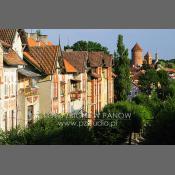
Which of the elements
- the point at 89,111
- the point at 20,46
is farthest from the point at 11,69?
the point at 89,111

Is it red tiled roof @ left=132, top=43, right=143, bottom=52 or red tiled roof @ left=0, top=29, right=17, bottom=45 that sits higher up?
red tiled roof @ left=0, top=29, right=17, bottom=45

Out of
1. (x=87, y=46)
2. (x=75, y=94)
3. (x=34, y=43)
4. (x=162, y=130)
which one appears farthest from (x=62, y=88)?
(x=162, y=130)

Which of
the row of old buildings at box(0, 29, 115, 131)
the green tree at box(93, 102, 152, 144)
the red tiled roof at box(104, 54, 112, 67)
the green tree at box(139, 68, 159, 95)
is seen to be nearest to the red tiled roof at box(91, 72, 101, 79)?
the row of old buildings at box(0, 29, 115, 131)

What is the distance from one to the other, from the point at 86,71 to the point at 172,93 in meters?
A: 4.25

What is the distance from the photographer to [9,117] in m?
26.2

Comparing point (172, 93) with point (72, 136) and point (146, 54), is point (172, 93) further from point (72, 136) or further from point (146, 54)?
point (72, 136)

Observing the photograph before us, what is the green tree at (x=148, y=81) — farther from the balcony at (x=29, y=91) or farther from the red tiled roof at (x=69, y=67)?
the balcony at (x=29, y=91)

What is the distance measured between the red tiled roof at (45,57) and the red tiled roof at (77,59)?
59 centimetres

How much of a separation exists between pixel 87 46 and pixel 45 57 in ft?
7.93

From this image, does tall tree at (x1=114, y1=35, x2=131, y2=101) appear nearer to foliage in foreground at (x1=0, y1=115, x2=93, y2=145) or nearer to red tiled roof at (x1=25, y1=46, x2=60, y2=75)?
red tiled roof at (x1=25, y1=46, x2=60, y2=75)

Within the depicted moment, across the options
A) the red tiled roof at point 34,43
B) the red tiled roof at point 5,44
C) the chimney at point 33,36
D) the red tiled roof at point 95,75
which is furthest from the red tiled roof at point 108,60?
the red tiled roof at point 5,44

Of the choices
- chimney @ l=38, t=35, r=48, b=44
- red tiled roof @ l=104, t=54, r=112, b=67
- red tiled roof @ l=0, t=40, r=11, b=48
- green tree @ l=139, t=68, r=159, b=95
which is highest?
chimney @ l=38, t=35, r=48, b=44

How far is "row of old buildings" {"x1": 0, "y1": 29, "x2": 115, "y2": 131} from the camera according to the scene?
86.1 ft

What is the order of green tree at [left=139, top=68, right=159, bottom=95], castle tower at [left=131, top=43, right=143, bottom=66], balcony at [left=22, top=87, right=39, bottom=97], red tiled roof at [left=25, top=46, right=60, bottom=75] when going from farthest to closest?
green tree at [left=139, top=68, right=159, bottom=95] → red tiled roof at [left=25, top=46, right=60, bottom=75] → balcony at [left=22, top=87, right=39, bottom=97] → castle tower at [left=131, top=43, right=143, bottom=66]
